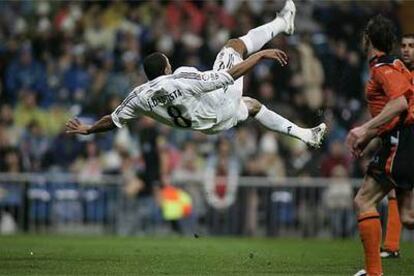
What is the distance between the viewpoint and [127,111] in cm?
1412

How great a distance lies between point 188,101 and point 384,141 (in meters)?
3.09

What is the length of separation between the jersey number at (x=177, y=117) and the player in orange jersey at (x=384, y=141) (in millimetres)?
3048

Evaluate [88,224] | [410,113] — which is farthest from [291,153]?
[410,113]

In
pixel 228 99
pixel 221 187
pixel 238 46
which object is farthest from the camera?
pixel 221 187

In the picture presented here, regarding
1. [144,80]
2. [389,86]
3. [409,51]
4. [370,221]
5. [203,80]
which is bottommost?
[370,221]

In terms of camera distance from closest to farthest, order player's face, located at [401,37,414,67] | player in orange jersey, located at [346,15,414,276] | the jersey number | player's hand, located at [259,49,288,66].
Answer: player in orange jersey, located at [346,15,414,276]
player's hand, located at [259,49,288,66]
the jersey number
player's face, located at [401,37,414,67]

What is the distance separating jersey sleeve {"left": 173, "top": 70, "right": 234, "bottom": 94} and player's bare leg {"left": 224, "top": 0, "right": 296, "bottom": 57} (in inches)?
46.0

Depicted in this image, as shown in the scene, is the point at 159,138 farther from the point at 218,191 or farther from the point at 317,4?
the point at 317,4

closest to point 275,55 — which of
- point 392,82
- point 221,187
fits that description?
point 392,82

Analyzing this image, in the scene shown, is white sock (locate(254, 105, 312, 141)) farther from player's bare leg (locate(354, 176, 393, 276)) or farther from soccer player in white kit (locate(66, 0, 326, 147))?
player's bare leg (locate(354, 176, 393, 276))

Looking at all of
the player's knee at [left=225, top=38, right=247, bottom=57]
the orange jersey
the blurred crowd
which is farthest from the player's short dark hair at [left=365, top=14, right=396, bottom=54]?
the blurred crowd

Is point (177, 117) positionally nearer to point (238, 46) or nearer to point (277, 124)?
point (238, 46)

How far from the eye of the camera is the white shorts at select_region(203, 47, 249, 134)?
14305mm

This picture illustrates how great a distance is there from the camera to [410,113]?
11.6 metres
